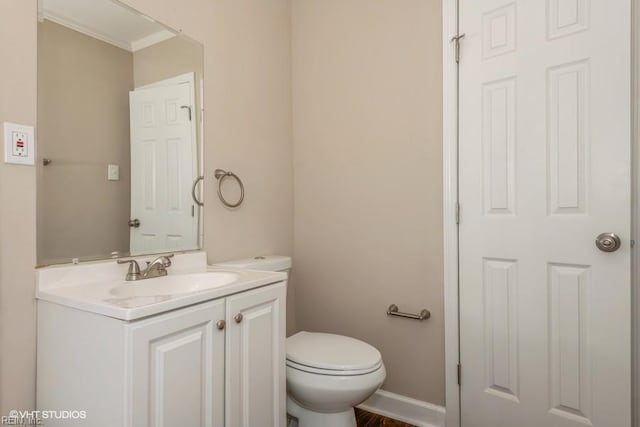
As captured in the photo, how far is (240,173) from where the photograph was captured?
6.00ft

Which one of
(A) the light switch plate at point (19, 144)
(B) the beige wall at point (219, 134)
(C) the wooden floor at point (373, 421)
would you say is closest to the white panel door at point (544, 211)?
(C) the wooden floor at point (373, 421)

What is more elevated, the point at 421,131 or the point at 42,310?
the point at 421,131

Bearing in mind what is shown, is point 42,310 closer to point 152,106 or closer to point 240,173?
point 152,106

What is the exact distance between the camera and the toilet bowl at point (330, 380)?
135 centimetres

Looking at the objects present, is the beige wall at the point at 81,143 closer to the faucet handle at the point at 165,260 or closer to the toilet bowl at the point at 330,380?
the faucet handle at the point at 165,260

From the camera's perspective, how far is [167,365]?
0.93 meters

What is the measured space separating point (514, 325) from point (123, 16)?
2.01m

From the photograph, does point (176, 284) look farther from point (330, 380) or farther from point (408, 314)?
point (408, 314)

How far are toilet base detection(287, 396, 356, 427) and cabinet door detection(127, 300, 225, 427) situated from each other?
0.51 metres

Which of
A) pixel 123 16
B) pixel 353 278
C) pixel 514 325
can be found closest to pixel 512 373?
pixel 514 325

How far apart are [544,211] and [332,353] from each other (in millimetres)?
1045

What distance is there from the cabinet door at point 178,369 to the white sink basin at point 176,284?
0.70ft

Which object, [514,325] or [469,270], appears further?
[469,270]

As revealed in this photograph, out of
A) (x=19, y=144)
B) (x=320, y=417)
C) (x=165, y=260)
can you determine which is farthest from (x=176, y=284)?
(x=320, y=417)
